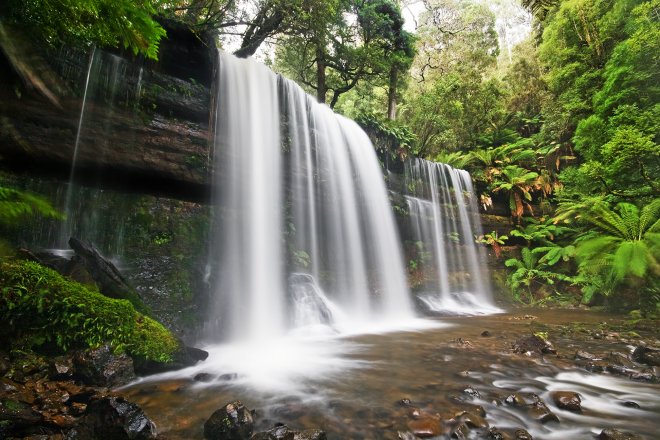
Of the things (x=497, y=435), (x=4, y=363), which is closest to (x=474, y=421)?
(x=497, y=435)

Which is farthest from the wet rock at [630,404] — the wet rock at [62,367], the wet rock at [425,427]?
the wet rock at [62,367]

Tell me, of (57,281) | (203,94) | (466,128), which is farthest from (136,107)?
(466,128)

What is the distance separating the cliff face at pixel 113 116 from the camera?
5.12m

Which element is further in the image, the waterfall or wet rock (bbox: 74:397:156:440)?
the waterfall

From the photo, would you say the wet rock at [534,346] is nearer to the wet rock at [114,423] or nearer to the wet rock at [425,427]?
the wet rock at [425,427]

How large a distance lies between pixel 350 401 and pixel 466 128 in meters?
17.4

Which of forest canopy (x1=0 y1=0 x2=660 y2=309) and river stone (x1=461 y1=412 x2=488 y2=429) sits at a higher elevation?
forest canopy (x1=0 y1=0 x2=660 y2=309)

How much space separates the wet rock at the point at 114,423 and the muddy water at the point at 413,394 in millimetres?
224

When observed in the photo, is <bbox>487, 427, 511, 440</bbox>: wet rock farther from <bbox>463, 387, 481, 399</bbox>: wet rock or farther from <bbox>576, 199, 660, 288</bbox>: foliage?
<bbox>576, 199, 660, 288</bbox>: foliage

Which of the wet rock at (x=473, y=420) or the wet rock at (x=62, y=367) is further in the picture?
the wet rock at (x=62, y=367)

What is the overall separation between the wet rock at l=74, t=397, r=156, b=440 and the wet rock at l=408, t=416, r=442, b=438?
5.96 ft

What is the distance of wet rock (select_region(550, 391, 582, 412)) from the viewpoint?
2.62m

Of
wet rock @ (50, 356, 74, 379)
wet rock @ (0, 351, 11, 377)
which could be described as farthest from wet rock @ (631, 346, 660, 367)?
wet rock @ (0, 351, 11, 377)

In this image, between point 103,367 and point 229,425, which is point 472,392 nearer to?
point 229,425
